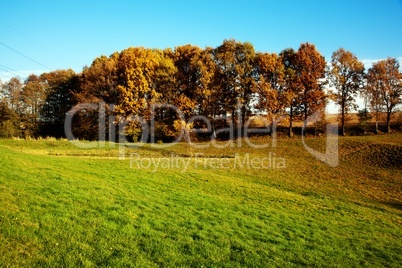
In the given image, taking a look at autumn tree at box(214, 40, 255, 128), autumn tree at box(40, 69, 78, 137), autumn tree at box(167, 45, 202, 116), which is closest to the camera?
autumn tree at box(167, 45, 202, 116)

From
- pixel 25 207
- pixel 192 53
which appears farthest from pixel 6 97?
pixel 25 207

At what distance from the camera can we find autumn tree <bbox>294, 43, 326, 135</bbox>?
4956 cm

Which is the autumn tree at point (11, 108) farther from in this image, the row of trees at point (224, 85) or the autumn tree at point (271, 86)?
the autumn tree at point (271, 86)

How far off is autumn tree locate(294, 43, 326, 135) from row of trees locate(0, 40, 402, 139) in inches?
6.5

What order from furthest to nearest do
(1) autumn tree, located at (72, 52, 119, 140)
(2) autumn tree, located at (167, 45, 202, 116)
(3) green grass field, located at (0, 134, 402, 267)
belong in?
(2) autumn tree, located at (167, 45, 202, 116)
(1) autumn tree, located at (72, 52, 119, 140)
(3) green grass field, located at (0, 134, 402, 267)

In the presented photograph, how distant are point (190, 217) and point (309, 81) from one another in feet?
143

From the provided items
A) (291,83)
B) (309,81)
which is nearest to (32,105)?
(291,83)

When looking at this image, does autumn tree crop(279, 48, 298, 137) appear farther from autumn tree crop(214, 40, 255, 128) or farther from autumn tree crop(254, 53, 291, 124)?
autumn tree crop(214, 40, 255, 128)

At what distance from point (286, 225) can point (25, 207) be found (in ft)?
37.8

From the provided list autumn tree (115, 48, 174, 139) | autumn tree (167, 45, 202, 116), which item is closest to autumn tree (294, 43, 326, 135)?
autumn tree (167, 45, 202, 116)

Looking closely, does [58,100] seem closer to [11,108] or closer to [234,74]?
[11,108]

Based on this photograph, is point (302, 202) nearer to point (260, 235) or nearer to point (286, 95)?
point (260, 235)

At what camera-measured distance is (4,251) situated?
756cm

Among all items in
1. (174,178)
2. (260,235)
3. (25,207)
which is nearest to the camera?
(25,207)
